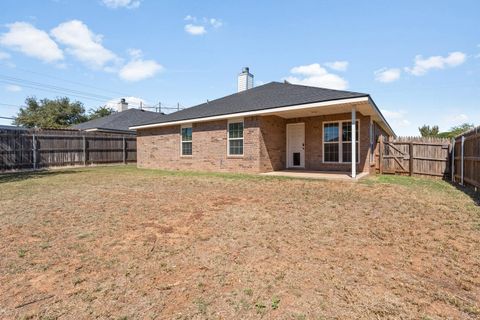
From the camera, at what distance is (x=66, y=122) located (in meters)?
39.7

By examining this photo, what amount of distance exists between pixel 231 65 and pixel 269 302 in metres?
17.7

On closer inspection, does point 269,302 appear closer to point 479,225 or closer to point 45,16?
point 479,225

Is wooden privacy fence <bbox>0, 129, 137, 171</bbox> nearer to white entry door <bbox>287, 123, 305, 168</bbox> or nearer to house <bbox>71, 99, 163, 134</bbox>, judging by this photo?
house <bbox>71, 99, 163, 134</bbox>

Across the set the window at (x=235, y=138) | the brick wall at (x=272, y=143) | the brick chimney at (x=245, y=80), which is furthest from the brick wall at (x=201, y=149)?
the brick chimney at (x=245, y=80)

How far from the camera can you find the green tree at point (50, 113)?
37719 millimetres

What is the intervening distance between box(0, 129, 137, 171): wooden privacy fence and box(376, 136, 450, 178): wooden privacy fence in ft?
56.4

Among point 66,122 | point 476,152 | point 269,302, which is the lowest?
point 269,302

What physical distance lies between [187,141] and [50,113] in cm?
3563

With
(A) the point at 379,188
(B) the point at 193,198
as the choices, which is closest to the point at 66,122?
(B) the point at 193,198

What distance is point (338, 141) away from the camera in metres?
11.8

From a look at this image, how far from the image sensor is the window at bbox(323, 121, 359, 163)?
11.5 metres

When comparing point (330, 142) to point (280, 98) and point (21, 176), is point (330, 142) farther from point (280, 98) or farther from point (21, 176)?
point (21, 176)

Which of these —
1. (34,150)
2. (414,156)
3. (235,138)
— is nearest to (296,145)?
→ (235,138)

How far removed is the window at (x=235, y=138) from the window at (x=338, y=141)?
4.03 m
